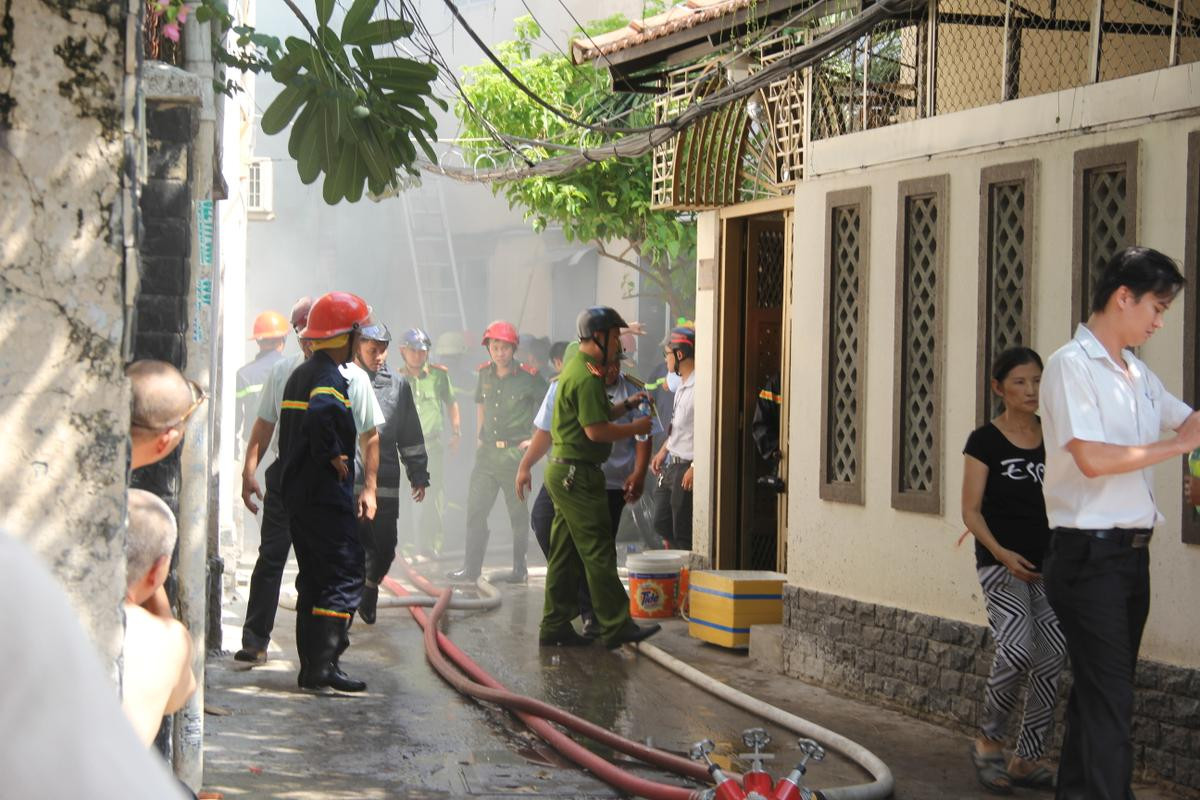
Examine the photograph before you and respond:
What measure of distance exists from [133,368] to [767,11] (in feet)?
21.3

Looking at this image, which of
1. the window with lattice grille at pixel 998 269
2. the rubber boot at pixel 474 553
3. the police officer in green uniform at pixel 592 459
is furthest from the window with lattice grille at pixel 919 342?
the rubber boot at pixel 474 553

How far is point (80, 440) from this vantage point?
3.69 meters

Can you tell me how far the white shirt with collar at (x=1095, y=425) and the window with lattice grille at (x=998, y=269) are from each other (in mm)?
2472

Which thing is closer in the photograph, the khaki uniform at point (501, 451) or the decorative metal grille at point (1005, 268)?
the decorative metal grille at point (1005, 268)

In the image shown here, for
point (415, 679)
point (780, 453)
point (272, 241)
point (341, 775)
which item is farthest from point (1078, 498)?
point (272, 241)

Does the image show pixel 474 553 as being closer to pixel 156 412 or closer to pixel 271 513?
pixel 271 513

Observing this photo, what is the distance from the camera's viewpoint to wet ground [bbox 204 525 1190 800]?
6.89m

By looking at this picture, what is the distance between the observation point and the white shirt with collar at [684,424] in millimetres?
12930

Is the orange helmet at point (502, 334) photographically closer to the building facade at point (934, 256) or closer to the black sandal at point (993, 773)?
the building facade at point (934, 256)

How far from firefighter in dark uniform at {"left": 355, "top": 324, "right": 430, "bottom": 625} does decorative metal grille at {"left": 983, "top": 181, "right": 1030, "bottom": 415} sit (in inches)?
183

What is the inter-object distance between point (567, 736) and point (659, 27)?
6.03 metres

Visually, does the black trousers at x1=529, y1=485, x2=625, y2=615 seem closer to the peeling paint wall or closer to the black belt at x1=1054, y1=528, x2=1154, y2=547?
the black belt at x1=1054, y1=528, x2=1154, y2=547

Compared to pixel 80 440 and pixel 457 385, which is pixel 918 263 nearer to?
pixel 80 440

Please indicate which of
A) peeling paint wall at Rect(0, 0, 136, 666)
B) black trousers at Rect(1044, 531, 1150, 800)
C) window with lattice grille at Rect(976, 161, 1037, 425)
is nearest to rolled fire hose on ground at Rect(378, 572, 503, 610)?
window with lattice grille at Rect(976, 161, 1037, 425)
